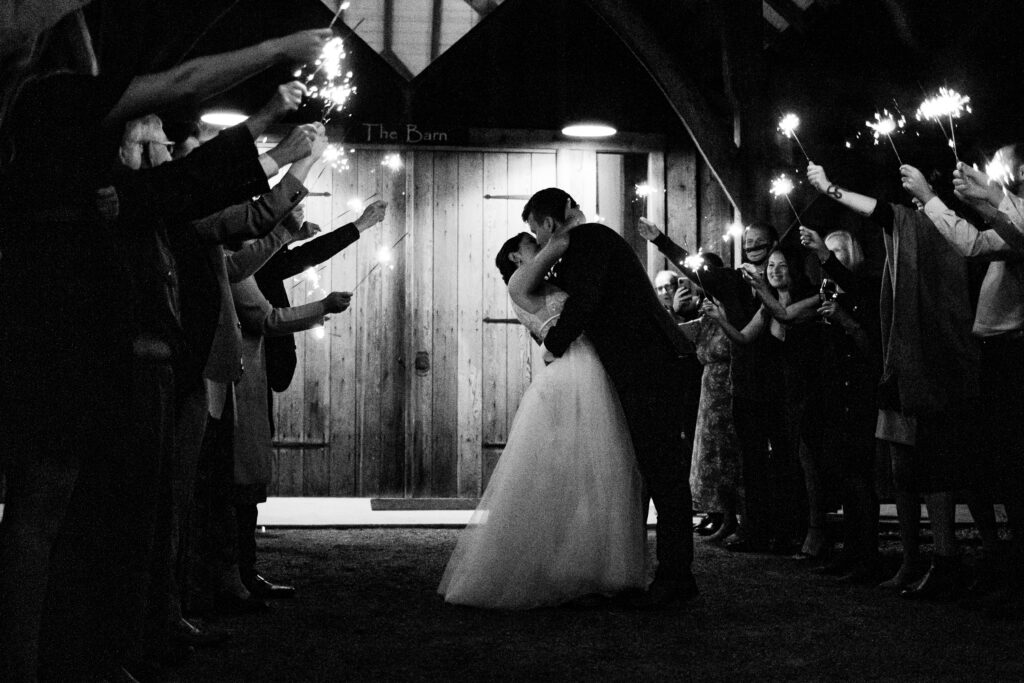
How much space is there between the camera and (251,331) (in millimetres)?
3932

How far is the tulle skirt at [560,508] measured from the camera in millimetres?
3818

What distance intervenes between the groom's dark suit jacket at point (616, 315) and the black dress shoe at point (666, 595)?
2.41 feet

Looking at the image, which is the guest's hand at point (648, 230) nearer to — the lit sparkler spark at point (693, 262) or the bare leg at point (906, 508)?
the lit sparkler spark at point (693, 262)

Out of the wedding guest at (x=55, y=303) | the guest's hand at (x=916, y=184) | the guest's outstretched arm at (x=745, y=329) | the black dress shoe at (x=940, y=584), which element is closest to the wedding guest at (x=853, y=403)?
the black dress shoe at (x=940, y=584)

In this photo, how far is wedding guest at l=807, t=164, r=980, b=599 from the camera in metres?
3.93

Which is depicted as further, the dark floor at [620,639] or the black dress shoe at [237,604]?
the black dress shoe at [237,604]

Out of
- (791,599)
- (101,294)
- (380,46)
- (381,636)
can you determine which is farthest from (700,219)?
(101,294)

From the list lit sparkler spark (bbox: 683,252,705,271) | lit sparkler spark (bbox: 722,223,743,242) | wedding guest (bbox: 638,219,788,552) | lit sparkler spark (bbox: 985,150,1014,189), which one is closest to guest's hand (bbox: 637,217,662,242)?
wedding guest (bbox: 638,219,788,552)

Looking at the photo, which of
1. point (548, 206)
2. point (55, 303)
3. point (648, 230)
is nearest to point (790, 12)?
point (648, 230)

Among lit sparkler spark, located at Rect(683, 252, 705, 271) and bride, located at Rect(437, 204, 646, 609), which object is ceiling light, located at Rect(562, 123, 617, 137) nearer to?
lit sparkler spark, located at Rect(683, 252, 705, 271)

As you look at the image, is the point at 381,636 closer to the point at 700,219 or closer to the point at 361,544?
the point at 361,544

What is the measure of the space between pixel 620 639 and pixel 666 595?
1.93 feet

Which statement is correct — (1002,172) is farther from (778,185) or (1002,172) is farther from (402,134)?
(402,134)

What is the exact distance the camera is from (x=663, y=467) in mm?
3949
